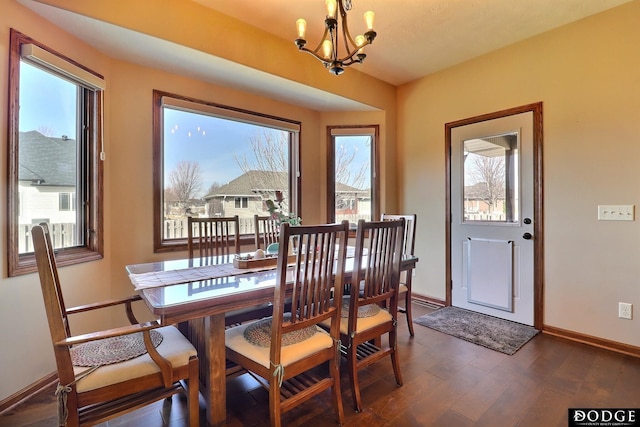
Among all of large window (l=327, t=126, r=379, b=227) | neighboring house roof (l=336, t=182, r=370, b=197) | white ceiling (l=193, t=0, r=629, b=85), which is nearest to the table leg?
white ceiling (l=193, t=0, r=629, b=85)

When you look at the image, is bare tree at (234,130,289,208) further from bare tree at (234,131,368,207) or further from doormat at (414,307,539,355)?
doormat at (414,307,539,355)

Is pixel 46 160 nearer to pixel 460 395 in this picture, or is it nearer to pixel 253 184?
pixel 253 184

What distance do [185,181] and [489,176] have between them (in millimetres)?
3149

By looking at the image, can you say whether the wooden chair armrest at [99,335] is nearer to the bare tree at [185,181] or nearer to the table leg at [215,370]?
the table leg at [215,370]

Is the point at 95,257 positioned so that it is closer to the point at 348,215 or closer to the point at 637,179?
the point at 348,215

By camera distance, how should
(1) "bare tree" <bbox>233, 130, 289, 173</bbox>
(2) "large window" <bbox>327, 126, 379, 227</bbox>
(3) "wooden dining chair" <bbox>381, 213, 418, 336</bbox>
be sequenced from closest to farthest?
1. (3) "wooden dining chair" <bbox>381, 213, 418, 336</bbox>
2. (1) "bare tree" <bbox>233, 130, 289, 173</bbox>
3. (2) "large window" <bbox>327, 126, 379, 227</bbox>

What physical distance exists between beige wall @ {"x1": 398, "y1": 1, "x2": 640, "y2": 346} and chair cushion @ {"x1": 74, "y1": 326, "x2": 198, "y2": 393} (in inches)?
122

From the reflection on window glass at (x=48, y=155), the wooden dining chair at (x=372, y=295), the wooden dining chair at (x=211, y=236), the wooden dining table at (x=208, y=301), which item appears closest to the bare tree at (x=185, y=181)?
the wooden dining chair at (x=211, y=236)

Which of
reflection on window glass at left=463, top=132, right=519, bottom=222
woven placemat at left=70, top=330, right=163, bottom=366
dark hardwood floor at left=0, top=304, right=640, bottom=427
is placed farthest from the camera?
reflection on window glass at left=463, top=132, right=519, bottom=222

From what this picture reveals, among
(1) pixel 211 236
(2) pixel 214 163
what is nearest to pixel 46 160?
(1) pixel 211 236

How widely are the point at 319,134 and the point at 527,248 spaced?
2.66m

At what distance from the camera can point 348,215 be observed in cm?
408

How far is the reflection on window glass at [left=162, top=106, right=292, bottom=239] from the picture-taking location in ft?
9.72

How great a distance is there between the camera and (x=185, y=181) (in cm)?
305
